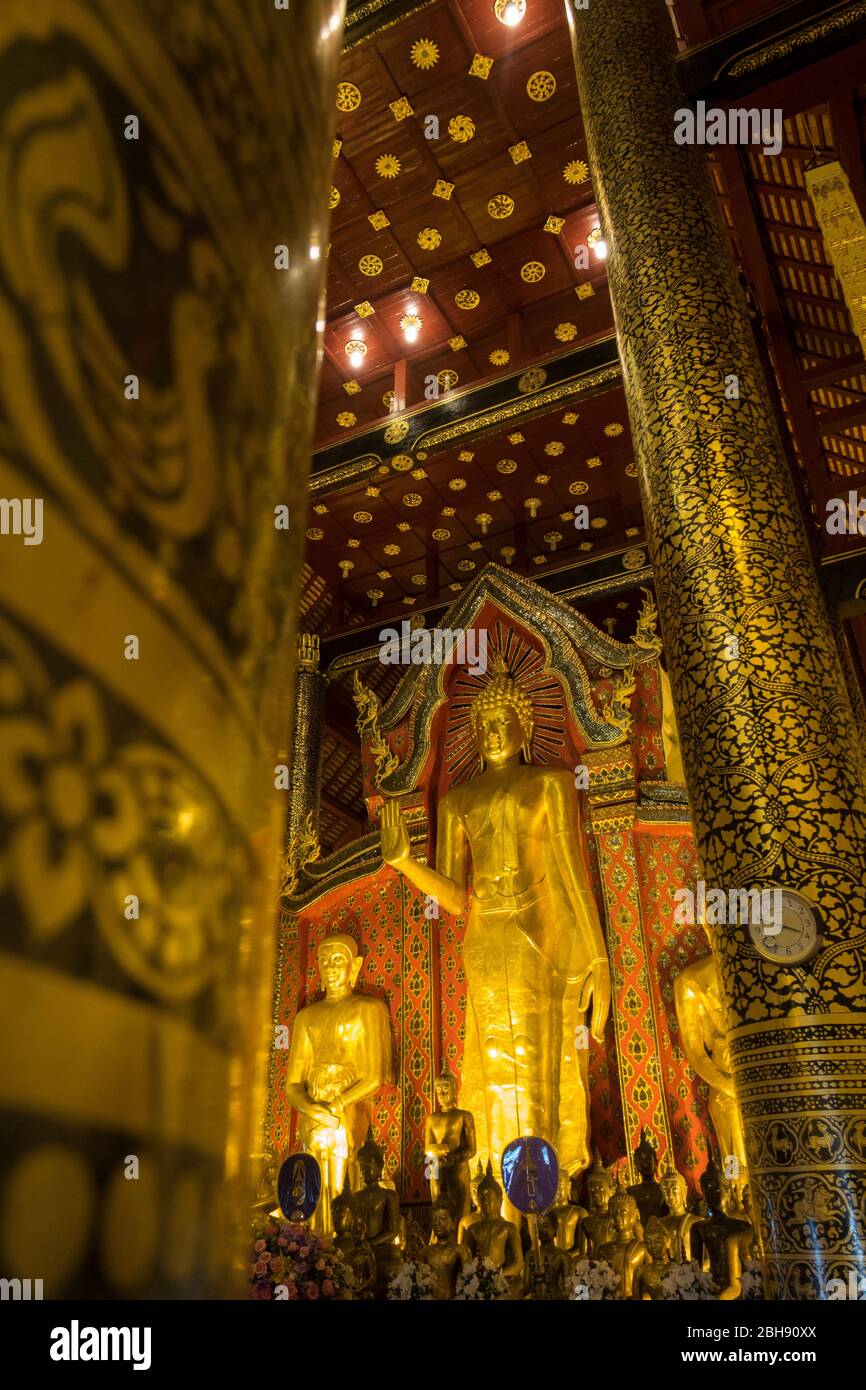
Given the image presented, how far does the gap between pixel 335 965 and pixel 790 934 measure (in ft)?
12.8

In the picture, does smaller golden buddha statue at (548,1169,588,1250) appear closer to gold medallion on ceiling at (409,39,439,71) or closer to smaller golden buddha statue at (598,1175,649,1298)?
smaller golden buddha statue at (598,1175,649,1298)

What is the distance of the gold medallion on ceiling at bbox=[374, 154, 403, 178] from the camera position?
21.3 ft

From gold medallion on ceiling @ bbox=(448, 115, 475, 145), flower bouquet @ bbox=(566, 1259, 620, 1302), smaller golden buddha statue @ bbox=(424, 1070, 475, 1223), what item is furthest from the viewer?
gold medallion on ceiling @ bbox=(448, 115, 475, 145)

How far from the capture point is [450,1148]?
13.4 ft

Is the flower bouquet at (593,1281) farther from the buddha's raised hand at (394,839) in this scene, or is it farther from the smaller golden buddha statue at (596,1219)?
the buddha's raised hand at (394,839)

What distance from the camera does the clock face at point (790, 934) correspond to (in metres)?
1.86

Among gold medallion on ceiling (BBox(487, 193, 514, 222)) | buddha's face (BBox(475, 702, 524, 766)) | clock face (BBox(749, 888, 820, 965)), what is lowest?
clock face (BBox(749, 888, 820, 965))

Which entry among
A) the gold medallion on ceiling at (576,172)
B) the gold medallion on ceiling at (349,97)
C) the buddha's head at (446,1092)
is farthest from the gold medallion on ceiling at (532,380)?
the buddha's head at (446,1092)

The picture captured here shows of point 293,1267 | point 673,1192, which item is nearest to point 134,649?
point 293,1267

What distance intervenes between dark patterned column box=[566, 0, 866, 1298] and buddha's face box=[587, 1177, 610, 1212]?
80.5 inches

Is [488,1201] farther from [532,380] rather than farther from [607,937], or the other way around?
[532,380]

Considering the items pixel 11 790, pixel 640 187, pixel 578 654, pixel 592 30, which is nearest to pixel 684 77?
pixel 592 30

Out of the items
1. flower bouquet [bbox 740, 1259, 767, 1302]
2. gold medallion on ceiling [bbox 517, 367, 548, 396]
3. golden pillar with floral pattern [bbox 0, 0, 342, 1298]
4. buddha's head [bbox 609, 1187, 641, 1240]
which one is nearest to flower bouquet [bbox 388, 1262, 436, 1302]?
buddha's head [bbox 609, 1187, 641, 1240]

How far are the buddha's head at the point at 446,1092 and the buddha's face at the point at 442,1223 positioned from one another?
703 millimetres
